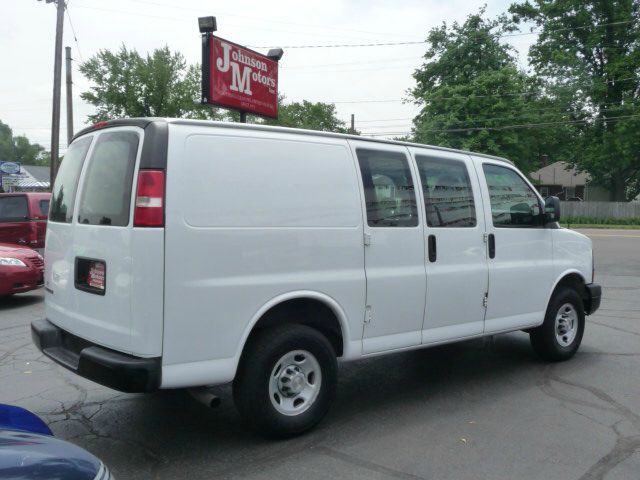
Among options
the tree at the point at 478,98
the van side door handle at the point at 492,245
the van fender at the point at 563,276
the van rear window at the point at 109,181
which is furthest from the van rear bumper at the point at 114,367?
the tree at the point at 478,98

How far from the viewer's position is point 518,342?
706cm

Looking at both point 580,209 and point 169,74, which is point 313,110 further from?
point 580,209

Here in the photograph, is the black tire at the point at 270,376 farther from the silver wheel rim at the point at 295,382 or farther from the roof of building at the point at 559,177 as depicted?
the roof of building at the point at 559,177

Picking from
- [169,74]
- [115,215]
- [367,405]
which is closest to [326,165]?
[115,215]

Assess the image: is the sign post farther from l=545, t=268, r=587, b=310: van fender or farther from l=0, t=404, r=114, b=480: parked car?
l=0, t=404, r=114, b=480: parked car

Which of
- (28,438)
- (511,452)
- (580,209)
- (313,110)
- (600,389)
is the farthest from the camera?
(313,110)

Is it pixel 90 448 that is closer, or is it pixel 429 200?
pixel 90 448

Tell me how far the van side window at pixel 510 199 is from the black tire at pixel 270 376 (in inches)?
87.6

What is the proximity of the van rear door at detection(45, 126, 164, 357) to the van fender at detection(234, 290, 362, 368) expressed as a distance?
57 cm

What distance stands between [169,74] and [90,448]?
140 feet

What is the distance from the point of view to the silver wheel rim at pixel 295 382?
393 cm

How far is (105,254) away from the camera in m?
3.60

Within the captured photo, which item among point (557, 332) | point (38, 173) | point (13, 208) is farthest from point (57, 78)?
point (38, 173)

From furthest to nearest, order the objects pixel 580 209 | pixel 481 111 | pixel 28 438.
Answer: pixel 580 209 < pixel 481 111 < pixel 28 438
